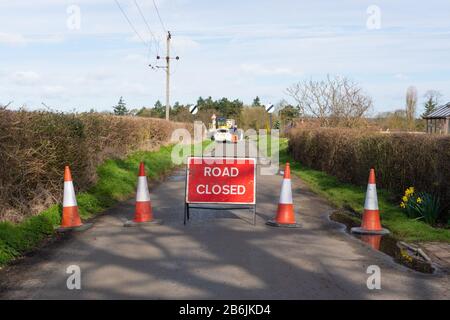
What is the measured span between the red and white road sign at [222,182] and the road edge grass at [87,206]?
224cm

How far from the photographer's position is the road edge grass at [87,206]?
7328 millimetres

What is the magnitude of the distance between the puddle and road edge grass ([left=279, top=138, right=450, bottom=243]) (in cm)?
33

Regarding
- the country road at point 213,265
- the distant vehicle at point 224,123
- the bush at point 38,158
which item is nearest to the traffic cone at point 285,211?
the country road at point 213,265

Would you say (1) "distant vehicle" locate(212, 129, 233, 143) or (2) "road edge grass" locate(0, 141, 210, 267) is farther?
(1) "distant vehicle" locate(212, 129, 233, 143)

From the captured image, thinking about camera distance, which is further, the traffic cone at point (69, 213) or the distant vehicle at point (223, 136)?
the distant vehicle at point (223, 136)

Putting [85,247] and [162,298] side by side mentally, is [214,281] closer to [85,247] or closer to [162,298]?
[162,298]

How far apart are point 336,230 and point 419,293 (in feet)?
12.1

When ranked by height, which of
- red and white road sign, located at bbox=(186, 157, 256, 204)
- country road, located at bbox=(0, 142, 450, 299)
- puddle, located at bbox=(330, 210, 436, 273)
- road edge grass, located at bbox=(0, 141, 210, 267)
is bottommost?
puddle, located at bbox=(330, 210, 436, 273)

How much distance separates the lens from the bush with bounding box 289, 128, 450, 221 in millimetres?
10055

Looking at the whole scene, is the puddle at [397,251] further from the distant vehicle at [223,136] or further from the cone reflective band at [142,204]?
the distant vehicle at [223,136]

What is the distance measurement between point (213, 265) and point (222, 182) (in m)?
3.16

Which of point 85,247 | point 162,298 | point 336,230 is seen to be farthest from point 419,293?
point 85,247

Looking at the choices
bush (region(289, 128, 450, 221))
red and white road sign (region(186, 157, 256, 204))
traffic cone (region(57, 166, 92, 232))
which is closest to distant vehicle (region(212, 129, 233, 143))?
bush (region(289, 128, 450, 221))

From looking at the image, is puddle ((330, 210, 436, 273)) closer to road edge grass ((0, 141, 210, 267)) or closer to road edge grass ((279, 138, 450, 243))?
road edge grass ((279, 138, 450, 243))
